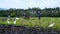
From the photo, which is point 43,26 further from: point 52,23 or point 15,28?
point 15,28

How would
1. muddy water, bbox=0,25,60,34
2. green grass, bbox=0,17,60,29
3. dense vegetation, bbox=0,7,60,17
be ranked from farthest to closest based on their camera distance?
dense vegetation, bbox=0,7,60,17 → green grass, bbox=0,17,60,29 → muddy water, bbox=0,25,60,34

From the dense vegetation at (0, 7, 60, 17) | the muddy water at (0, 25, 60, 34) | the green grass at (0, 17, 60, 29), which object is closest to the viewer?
the muddy water at (0, 25, 60, 34)

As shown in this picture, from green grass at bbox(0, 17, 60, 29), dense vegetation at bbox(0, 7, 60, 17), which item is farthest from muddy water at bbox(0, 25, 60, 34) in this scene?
dense vegetation at bbox(0, 7, 60, 17)

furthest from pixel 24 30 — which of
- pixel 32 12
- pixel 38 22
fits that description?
pixel 32 12

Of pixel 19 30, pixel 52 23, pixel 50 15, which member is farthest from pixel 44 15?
pixel 19 30

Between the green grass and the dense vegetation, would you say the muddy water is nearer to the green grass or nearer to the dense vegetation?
the green grass

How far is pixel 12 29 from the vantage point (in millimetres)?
13914

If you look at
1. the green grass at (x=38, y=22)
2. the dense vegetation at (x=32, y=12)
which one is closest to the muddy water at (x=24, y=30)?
the green grass at (x=38, y=22)

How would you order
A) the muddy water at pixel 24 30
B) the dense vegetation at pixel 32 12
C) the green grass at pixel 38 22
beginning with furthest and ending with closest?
the dense vegetation at pixel 32 12, the green grass at pixel 38 22, the muddy water at pixel 24 30

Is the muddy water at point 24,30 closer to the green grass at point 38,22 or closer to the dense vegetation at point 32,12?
the green grass at point 38,22

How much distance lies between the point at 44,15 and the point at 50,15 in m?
→ 0.41

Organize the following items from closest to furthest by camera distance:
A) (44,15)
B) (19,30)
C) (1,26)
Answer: (19,30)
(1,26)
(44,15)

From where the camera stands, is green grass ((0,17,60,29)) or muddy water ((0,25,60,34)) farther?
green grass ((0,17,60,29))

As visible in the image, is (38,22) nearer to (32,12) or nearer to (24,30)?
(24,30)
